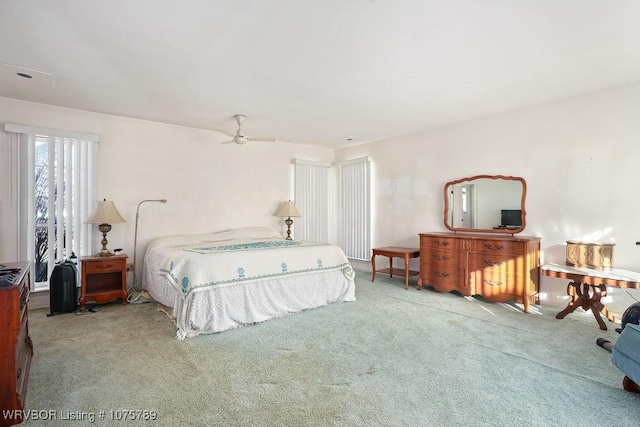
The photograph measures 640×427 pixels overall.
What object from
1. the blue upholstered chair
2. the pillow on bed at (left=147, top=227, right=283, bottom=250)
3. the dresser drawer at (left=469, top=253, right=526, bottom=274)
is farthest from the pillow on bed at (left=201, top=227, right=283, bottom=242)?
the blue upholstered chair

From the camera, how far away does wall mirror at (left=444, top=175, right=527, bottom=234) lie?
163 inches

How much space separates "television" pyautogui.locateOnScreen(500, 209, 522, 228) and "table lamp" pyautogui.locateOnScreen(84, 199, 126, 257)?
16.3 feet

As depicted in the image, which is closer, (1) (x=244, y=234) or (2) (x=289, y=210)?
(1) (x=244, y=234)

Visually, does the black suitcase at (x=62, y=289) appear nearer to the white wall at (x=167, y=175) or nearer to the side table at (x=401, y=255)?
the white wall at (x=167, y=175)

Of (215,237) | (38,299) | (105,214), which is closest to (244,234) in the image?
(215,237)

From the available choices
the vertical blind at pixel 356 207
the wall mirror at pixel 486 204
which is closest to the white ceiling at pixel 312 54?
the wall mirror at pixel 486 204

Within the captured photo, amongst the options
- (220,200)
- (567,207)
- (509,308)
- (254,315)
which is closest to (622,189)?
(567,207)

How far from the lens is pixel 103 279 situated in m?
4.09

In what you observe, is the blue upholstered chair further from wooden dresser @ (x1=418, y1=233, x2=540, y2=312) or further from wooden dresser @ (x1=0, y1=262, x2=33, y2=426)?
wooden dresser @ (x1=0, y1=262, x2=33, y2=426)

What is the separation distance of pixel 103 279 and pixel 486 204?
524cm

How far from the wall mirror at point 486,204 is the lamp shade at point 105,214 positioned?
457cm

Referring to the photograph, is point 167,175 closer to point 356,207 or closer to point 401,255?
point 356,207

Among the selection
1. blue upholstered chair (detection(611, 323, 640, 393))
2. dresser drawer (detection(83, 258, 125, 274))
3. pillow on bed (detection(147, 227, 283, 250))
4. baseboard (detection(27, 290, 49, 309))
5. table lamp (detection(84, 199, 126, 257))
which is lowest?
Result: baseboard (detection(27, 290, 49, 309))

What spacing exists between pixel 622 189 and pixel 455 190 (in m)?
1.83
